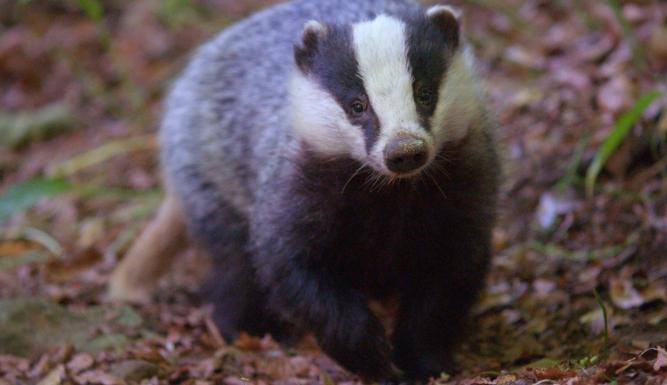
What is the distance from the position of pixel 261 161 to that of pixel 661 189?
2.21 metres

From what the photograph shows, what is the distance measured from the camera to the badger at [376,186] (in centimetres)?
361

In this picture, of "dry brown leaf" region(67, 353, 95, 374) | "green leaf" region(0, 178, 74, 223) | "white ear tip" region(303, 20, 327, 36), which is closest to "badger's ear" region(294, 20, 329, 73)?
"white ear tip" region(303, 20, 327, 36)

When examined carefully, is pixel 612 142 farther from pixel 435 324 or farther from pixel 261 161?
pixel 261 161

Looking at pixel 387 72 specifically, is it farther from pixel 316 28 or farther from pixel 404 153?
pixel 316 28

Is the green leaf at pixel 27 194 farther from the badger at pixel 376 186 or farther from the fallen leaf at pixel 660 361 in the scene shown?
the fallen leaf at pixel 660 361

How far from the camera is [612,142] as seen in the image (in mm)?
4895

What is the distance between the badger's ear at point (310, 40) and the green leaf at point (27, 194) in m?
2.55

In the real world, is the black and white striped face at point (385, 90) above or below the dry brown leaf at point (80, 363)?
above

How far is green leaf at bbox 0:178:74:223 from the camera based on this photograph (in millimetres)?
5734

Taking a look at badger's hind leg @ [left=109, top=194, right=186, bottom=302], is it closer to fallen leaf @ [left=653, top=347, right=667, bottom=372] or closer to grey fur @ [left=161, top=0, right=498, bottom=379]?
grey fur @ [left=161, top=0, right=498, bottom=379]

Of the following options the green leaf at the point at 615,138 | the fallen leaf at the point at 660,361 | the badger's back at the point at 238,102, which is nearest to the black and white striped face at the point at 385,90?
the badger's back at the point at 238,102

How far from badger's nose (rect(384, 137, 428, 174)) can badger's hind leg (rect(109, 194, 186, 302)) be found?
240 cm

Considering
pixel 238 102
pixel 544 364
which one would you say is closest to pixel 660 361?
pixel 544 364

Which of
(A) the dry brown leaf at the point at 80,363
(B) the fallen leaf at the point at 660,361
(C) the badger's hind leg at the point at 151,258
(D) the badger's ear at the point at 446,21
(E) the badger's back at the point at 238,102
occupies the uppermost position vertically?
(D) the badger's ear at the point at 446,21
